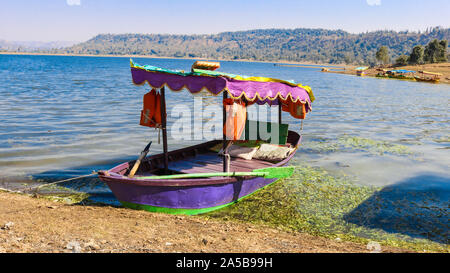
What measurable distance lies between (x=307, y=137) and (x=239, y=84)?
1324 centimetres

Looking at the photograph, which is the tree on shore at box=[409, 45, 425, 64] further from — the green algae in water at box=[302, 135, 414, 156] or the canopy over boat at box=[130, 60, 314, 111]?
the canopy over boat at box=[130, 60, 314, 111]

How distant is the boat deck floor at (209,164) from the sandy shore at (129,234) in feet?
7.25

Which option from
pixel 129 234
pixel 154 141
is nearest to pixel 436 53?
pixel 154 141

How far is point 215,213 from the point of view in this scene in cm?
998

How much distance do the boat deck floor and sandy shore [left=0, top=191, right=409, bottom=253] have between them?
2209mm

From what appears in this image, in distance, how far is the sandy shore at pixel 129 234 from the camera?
22.6ft

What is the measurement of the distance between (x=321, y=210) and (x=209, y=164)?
156 inches

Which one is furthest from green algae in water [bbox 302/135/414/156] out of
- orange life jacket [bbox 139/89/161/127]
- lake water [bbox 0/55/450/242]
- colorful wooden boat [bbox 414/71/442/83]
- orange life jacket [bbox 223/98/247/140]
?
colorful wooden boat [bbox 414/71/442/83]

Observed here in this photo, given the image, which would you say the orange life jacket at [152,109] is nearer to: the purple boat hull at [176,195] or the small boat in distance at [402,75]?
the purple boat hull at [176,195]

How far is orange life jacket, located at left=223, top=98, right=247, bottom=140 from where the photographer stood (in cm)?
964

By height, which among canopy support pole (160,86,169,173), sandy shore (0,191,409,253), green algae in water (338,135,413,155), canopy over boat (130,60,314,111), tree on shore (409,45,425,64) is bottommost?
green algae in water (338,135,413,155)
